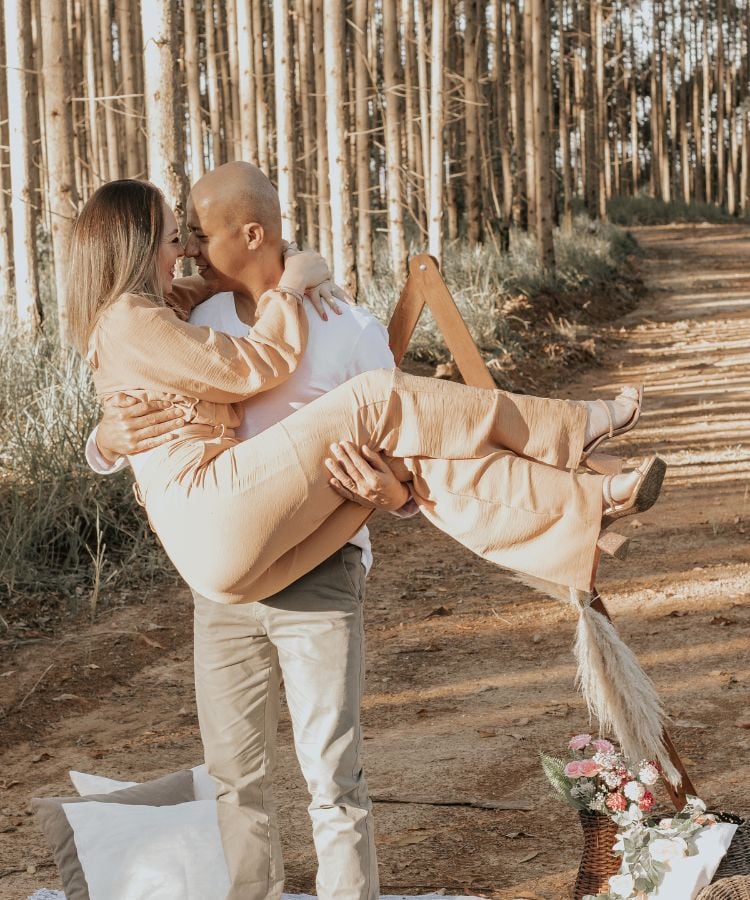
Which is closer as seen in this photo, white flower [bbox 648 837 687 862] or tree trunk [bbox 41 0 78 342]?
white flower [bbox 648 837 687 862]

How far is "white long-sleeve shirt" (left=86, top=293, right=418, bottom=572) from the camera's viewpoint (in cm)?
288

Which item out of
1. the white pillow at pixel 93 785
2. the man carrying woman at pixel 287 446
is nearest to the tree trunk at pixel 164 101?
the white pillow at pixel 93 785

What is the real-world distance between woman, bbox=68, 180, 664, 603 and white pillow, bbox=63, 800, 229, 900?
1.38m

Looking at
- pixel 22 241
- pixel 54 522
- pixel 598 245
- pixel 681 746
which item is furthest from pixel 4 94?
pixel 681 746

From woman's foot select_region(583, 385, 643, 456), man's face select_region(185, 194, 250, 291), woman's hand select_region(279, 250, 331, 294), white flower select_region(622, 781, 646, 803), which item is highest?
man's face select_region(185, 194, 250, 291)

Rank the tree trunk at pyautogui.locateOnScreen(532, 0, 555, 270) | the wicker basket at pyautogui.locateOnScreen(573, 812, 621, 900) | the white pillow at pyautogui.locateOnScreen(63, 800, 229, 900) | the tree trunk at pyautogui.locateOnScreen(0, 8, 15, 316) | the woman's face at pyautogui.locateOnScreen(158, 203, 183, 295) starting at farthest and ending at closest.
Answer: the tree trunk at pyautogui.locateOnScreen(532, 0, 555, 270) → the tree trunk at pyautogui.locateOnScreen(0, 8, 15, 316) → the white pillow at pyautogui.locateOnScreen(63, 800, 229, 900) → the wicker basket at pyautogui.locateOnScreen(573, 812, 621, 900) → the woman's face at pyautogui.locateOnScreen(158, 203, 183, 295)

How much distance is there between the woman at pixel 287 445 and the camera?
103 inches

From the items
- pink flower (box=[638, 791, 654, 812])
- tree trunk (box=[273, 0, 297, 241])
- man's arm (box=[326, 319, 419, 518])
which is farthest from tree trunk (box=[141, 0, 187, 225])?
tree trunk (box=[273, 0, 297, 241])

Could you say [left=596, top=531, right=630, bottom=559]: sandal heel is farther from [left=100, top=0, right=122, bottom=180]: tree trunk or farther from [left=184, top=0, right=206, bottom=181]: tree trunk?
[left=100, top=0, right=122, bottom=180]: tree trunk

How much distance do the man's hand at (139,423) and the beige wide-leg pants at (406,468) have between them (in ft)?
0.16

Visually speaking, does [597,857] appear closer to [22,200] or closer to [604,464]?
[604,464]

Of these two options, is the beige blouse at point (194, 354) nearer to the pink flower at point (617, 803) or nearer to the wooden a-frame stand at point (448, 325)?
the wooden a-frame stand at point (448, 325)

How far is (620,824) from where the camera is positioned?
307 centimetres

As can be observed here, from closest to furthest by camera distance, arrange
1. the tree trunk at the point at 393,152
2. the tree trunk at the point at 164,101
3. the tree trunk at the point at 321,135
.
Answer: the tree trunk at the point at 164,101, the tree trunk at the point at 393,152, the tree trunk at the point at 321,135
